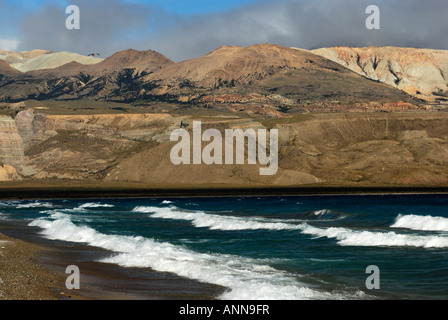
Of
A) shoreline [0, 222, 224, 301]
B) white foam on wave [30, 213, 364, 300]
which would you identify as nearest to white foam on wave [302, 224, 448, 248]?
white foam on wave [30, 213, 364, 300]

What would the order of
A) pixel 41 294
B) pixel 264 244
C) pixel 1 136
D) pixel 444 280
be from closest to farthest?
pixel 41 294 → pixel 444 280 → pixel 264 244 → pixel 1 136

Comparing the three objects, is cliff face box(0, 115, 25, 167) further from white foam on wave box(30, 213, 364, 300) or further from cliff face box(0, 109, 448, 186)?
white foam on wave box(30, 213, 364, 300)

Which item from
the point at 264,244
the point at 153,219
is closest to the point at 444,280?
the point at 264,244

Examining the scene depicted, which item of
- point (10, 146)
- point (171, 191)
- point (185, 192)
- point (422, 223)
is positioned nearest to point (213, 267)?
point (422, 223)

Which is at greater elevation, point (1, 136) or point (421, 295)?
point (1, 136)

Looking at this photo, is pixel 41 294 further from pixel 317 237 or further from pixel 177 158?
pixel 177 158

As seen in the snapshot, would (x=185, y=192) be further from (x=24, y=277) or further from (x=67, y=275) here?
(x=24, y=277)
